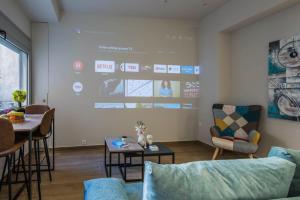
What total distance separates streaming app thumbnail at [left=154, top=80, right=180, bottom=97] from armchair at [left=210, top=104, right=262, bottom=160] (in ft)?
3.74

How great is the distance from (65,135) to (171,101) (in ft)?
8.13

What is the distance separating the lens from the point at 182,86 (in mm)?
5789

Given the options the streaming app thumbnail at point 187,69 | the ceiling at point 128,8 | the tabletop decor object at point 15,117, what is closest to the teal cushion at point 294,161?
the tabletop decor object at point 15,117

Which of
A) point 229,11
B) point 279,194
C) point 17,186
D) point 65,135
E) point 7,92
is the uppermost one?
point 229,11

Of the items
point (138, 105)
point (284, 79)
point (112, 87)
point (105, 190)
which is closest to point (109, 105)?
point (112, 87)

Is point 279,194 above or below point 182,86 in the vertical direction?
below

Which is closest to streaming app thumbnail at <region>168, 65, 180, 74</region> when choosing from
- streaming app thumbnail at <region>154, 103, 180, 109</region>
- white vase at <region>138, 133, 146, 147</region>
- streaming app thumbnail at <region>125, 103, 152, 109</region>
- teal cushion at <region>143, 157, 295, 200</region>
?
streaming app thumbnail at <region>154, 103, 180, 109</region>

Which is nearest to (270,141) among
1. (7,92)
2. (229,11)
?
(229,11)

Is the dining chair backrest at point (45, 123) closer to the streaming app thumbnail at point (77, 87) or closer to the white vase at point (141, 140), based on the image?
the white vase at point (141, 140)

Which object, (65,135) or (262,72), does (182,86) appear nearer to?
(262,72)

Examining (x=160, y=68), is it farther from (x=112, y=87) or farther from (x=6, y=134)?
(x=6, y=134)

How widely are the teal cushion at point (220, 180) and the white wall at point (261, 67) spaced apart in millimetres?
2792

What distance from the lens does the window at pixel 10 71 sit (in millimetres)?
3643

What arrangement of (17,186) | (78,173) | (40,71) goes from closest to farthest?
(17,186) < (78,173) < (40,71)
